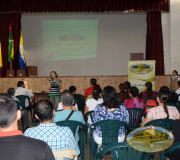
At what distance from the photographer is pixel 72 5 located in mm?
9695

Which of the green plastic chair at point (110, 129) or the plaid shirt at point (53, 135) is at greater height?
the plaid shirt at point (53, 135)

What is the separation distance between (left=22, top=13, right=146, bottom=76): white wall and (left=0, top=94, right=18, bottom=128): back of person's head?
10.1 meters

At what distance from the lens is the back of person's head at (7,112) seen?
4.52ft

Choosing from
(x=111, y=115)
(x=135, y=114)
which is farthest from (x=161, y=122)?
(x=135, y=114)

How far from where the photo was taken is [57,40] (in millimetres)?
11344

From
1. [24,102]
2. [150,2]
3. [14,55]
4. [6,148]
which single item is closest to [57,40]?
[14,55]

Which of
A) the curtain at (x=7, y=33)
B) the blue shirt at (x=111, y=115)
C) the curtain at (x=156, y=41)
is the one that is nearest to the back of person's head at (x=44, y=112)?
the blue shirt at (x=111, y=115)

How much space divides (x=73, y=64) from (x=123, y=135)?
28.3 ft

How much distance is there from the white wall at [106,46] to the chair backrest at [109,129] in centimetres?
856

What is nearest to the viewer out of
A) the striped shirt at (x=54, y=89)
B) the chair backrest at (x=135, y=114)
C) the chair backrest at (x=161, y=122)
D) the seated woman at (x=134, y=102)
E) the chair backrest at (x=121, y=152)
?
the chair backrest at (x=121, y=152)

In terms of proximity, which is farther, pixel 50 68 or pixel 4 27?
pixel 50 68

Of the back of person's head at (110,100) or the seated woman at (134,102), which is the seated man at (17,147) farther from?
the seated woman at (134,102)

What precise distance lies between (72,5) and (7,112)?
29.0ft

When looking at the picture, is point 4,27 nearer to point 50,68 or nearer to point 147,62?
point 50,68
